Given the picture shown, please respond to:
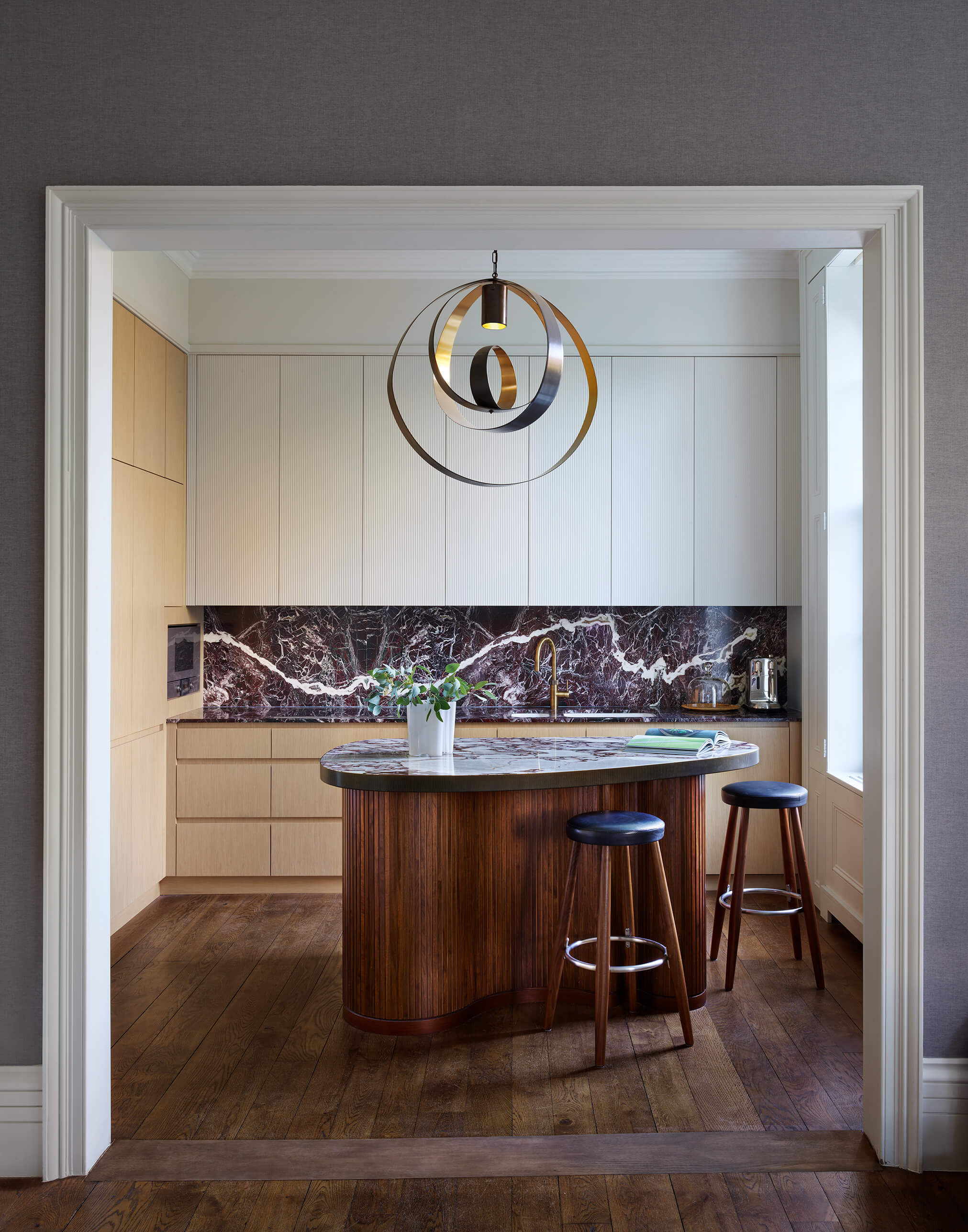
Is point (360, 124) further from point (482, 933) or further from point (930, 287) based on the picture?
point (482, 933)

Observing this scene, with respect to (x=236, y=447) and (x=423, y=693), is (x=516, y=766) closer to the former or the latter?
(x=423, y=693)

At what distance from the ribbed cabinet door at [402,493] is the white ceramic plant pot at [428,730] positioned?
1.79 meters

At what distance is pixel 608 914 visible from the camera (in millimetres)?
2781

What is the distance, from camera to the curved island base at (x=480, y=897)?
9.64ft

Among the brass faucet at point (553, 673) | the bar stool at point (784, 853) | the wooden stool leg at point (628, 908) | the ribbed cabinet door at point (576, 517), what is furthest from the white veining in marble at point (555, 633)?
the wooden stool leg at point (628, 908)

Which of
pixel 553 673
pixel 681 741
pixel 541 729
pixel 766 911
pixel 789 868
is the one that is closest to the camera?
pixel 681 741

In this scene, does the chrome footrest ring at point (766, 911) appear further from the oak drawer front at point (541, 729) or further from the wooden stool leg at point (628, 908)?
the oak drawer front at point (541, 729)

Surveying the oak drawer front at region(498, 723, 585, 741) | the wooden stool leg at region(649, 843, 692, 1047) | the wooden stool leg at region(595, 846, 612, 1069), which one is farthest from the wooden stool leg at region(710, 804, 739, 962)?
the oak drawer front at region(498, 723, 585, 741)

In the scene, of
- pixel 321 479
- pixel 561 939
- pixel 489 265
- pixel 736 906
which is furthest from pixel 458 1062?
pixel 489 265

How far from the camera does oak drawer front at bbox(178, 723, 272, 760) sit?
456 cm

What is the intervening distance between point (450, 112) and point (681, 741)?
2.01 m

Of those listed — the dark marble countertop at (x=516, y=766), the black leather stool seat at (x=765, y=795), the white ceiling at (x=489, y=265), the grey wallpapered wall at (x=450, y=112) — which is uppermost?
the white ceiling at (x=489, y=265)

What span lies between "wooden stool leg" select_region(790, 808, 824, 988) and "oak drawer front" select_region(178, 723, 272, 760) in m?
2.45

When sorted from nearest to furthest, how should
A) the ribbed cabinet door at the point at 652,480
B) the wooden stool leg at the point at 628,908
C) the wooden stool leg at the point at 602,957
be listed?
the wooden stool leg at the point at 602,957 → the wooden stool leg at the point at 628,908 → the ribbed cabinet door at the point at 652,480
